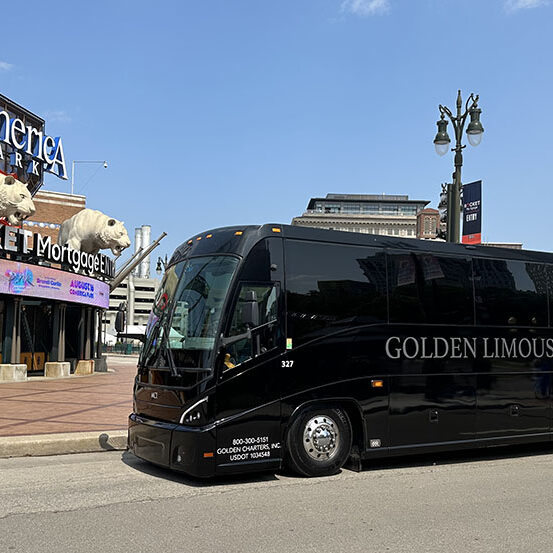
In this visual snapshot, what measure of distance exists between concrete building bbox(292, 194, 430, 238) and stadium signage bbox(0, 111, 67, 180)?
111m

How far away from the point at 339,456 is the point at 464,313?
279 centimetres

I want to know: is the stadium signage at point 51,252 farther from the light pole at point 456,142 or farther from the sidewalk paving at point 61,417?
the light pole at point 456,142

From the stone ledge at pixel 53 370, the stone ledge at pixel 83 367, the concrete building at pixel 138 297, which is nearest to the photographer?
the stone ledge at pixel 53 370

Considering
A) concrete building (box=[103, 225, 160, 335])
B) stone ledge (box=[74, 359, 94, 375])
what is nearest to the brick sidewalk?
stone ledge (box=[74, 359, 94, 375])

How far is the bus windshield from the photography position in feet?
24.6

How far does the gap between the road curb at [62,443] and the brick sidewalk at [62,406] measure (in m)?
0.63

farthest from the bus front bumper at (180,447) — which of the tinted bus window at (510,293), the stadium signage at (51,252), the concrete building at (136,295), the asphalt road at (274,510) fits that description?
the concrete building at (136,295)

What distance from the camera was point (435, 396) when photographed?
8914mm

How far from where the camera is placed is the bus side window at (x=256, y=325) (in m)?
7.52

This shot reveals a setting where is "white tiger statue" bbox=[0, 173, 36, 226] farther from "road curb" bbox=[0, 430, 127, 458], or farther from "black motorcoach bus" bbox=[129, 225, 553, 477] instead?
"black motorcoach bus" bbox=[129, 225, 553, 477]

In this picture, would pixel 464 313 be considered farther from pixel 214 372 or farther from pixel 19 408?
pixel 19 408

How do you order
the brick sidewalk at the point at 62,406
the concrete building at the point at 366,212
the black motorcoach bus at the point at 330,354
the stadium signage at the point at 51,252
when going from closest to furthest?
the black motorcoach bus at the point at 330,354
the brick sidewalk at the point at 62,406
the stadium signage at the point at 51,252
the concrete building at the point at 366,212

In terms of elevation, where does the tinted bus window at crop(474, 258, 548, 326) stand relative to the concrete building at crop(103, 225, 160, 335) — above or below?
below

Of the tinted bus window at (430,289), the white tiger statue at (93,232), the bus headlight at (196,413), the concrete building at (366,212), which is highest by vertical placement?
the concrete building at (366,212)
